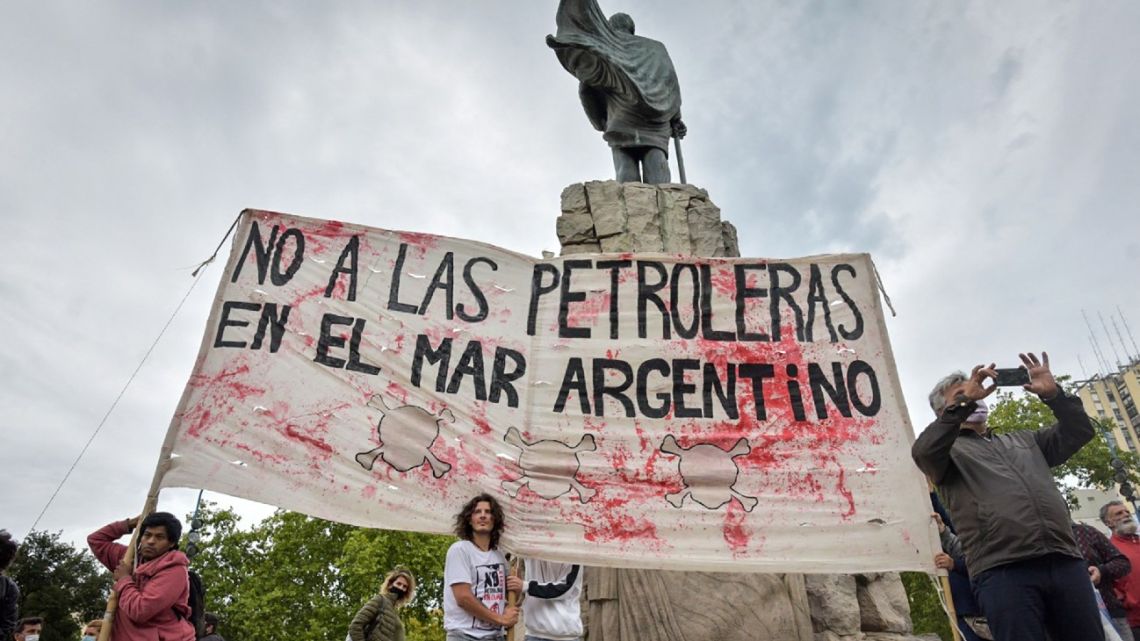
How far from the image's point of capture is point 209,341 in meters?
3.58

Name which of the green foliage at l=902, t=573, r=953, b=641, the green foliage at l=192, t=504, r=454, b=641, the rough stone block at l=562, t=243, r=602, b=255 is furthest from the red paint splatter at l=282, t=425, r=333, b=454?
the green foliage at l=902, t=573, r=953, b=641

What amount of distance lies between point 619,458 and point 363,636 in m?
3.22

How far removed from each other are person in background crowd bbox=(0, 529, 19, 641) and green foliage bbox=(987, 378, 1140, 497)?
2407 centimetres

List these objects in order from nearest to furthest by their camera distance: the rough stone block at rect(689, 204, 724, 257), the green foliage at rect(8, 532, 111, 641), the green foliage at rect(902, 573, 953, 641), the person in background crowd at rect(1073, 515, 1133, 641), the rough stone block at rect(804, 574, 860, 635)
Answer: the rough stone block at rect(804, 574, 860, 635)
the person in background crowd at rect(1073, 515, 1133, 641)
the rough stone block at rect(689, 204, 724, 257)
the green foliage at rect(902, 573, 953, 641)
the green foliage at rect(8, 532, 111, 641)

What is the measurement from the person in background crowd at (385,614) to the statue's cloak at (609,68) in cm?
484

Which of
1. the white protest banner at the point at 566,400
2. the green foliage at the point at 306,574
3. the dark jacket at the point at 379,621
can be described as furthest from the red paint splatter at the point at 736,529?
the green foliage at the point at 306,574

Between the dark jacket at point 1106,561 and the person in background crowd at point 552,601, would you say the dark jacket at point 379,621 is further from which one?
the dark jacket at point 1106,561

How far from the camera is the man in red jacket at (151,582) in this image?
299 centimetres

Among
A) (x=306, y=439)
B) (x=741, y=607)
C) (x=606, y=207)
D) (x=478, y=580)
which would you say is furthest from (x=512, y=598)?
(x=606, y=207)

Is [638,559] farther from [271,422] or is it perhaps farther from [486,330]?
[271,422]

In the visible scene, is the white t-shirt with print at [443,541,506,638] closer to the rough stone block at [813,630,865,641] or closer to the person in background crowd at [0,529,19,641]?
the rough stone block at [813,630,865,641]

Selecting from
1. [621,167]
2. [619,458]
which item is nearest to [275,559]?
[621,167]

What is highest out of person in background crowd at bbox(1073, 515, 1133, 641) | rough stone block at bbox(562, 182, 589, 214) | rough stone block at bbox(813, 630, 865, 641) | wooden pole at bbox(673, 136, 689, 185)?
wooden pole at bbox(673, 136, 689, 185)

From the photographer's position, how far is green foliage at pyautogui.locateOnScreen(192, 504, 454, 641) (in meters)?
17.9
